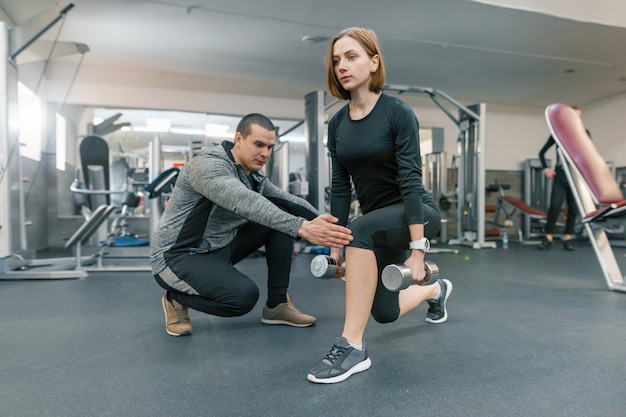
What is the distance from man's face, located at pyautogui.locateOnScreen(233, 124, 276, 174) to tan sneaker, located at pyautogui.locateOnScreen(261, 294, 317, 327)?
62cm

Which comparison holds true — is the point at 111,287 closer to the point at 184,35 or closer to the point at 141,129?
the point at 184,35

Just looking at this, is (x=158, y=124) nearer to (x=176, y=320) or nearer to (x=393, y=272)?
(x=176, y=320)

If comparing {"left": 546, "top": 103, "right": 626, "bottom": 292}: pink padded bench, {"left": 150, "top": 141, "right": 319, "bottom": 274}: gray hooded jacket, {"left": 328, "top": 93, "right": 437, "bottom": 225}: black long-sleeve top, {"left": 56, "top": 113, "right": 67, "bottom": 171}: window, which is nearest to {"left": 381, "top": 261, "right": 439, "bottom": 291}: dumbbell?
{"left": 328, "top": 93, "right": 437, "bottom": 225}: black long-sleeve top

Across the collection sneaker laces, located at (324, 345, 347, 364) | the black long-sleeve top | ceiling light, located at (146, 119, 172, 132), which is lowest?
sneaker laces, located at (324, 345, 347, 364)

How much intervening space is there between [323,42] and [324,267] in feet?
14.7

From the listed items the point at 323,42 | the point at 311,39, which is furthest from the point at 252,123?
the point at 323,42

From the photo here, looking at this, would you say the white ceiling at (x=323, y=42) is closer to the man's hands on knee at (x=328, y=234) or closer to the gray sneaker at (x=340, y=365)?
the man's hands on knee at (x=328, y=234)

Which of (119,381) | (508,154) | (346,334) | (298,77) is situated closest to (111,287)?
(119,381)

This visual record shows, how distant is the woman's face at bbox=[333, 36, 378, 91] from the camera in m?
1.20

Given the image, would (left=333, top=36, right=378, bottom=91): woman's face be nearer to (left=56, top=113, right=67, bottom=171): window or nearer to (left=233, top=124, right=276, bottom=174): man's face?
(left=233, top=124, right=276, bottom=174): man's face

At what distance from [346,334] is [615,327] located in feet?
4.17

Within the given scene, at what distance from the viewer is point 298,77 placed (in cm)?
645

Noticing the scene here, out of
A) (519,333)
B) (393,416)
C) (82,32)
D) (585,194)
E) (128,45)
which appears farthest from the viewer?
(128,45)

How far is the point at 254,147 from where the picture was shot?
5.16ft
